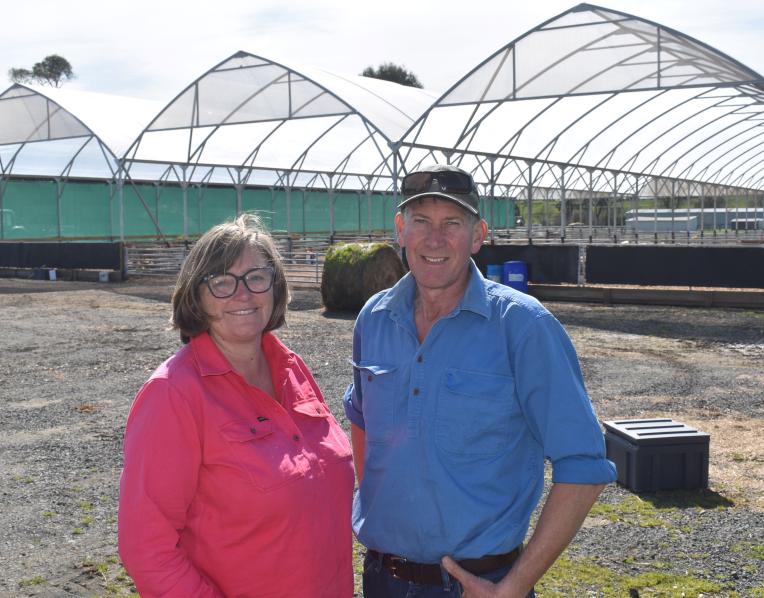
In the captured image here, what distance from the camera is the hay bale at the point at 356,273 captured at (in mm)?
15875

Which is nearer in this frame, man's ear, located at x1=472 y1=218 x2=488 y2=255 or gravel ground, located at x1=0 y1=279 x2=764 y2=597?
man's ear, located at x1=472 y1=218 x2=488 y2=255

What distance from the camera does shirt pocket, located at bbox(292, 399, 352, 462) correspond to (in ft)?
8.14

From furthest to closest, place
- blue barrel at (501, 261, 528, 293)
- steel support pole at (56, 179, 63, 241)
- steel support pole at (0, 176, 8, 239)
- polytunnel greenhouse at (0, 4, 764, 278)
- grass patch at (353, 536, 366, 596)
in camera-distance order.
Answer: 1. steel support pole at (56, 179, 63, 241)
2. steel support pole at (0, 176, 8, 239)
3. polytunnel greenhouse at (0, 4, 764, 278)
4. blue barrel at (501, 261, 528, 293)
5. grass patch at (353, 536, 366, 596)

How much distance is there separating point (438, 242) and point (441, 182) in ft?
0.55

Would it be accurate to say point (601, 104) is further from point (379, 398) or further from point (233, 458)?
point (233, 458)

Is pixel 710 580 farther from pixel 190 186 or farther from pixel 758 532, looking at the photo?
pixel 190 186

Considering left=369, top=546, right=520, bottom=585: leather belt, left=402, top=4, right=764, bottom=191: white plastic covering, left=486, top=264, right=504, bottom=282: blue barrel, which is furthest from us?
left=486, top=264, right=504, bottom=282: blue barrel

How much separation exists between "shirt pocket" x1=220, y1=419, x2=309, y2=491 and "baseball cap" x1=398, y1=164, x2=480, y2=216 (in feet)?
2.41

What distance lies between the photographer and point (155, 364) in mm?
10797

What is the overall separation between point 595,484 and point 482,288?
1.92 feet

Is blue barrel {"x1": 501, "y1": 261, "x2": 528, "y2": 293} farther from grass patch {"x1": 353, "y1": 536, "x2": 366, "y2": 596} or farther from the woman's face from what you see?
the woman's face

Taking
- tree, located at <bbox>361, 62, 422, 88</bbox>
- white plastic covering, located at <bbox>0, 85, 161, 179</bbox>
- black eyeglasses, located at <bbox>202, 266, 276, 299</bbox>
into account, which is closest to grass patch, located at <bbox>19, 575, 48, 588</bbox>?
black eyeglasses, located at <bbox>202, 266, 276, 299</bbox>

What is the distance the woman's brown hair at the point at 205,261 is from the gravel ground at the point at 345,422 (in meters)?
2.37

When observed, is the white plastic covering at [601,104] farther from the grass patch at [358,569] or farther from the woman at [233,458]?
the woman at [233,458]
